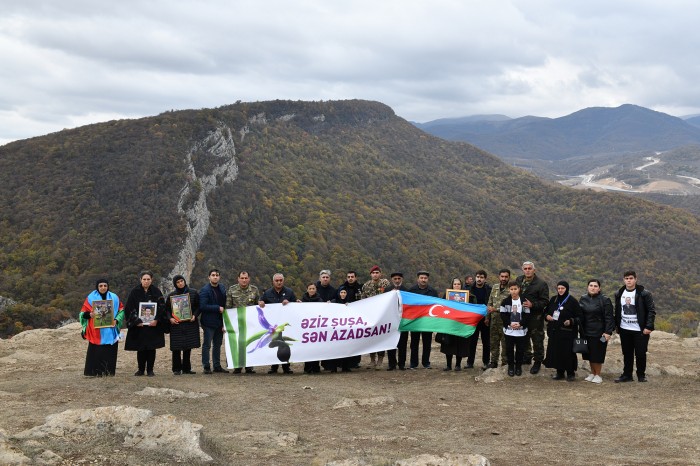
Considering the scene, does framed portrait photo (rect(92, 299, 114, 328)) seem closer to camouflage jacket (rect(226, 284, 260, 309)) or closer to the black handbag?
camouflage jacket (rect(226, 284, 260, 309))

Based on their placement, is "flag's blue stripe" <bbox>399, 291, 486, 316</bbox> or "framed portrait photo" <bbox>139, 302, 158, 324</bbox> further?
"flag's blue stripe" <bbox>399, 291, 486, 316</bbox>

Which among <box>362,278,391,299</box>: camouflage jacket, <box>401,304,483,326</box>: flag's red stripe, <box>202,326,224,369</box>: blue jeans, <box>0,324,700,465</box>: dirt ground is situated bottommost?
<box>0,324,700,465</box>: dirt ground

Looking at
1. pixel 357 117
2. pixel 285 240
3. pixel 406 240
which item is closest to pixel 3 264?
pixel 285 240

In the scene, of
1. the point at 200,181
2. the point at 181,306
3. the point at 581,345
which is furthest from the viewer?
the point at 200,181

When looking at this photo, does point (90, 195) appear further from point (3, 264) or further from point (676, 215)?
point (676, 215)

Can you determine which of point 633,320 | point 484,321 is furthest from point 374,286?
point 633,320

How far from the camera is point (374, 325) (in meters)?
12.7

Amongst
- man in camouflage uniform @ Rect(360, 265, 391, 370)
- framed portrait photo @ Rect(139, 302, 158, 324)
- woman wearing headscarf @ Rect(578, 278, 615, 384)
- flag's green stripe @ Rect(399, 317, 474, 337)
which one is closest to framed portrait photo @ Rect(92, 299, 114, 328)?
framed portrait photo @ Rect(139, 302, 158, 324)

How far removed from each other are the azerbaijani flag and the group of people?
A: 0.72ft

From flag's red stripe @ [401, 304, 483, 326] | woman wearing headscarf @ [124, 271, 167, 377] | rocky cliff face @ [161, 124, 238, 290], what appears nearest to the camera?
woman wearing headscarf @ [124, 271, 167, 377]

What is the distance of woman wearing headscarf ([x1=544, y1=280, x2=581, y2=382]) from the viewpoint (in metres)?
11.4

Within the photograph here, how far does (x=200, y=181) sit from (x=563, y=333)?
155 feet

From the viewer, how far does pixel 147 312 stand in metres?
11.7

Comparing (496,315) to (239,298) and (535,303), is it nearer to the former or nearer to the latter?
(535,303)
